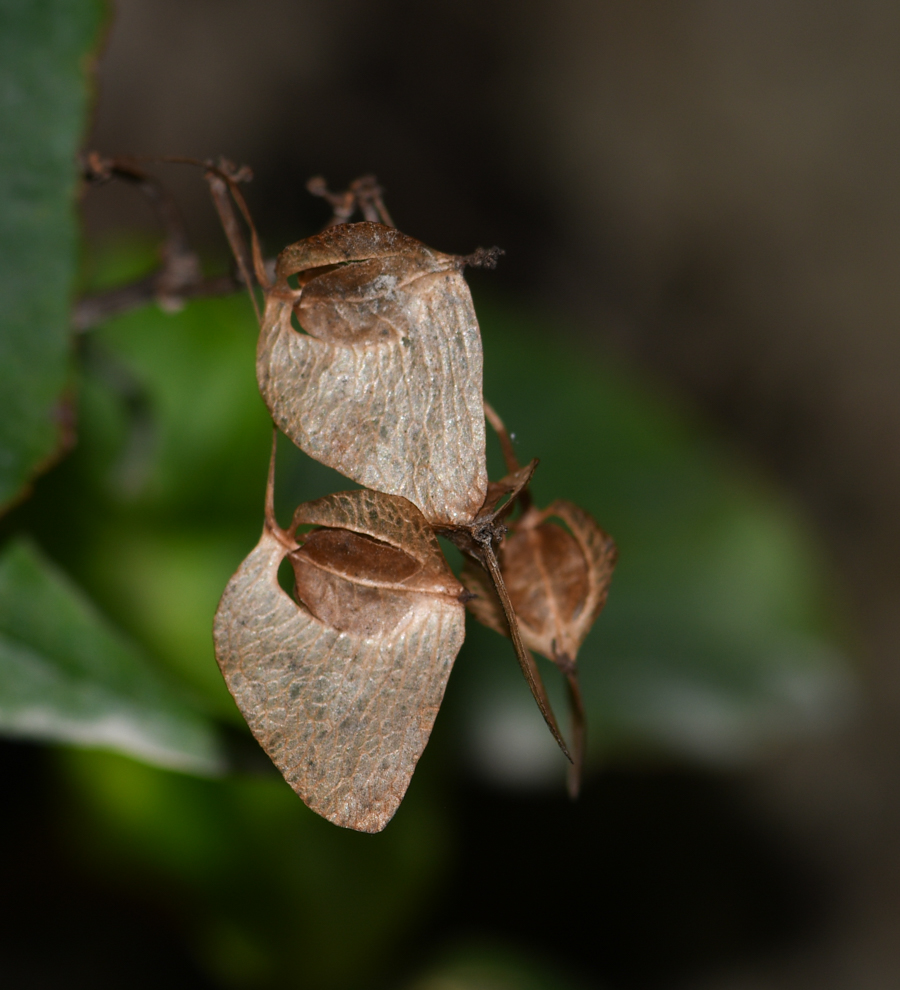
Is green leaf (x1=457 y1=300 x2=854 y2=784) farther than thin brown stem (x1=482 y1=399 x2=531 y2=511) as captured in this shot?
Yes

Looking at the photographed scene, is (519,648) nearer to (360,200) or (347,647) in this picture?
(347,647)

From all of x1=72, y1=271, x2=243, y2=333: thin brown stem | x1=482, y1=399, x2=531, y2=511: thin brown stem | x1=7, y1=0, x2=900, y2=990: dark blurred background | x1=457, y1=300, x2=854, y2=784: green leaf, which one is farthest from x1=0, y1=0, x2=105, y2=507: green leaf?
x1=7, y1=0, x2=900, y2=990: dark blurred background

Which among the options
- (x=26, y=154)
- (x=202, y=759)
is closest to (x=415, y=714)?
(x=202, y=759)

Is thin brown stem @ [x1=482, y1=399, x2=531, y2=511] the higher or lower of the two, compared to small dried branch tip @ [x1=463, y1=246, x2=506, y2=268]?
lower

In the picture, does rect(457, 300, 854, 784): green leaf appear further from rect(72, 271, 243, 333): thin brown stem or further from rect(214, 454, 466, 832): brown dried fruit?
rect(214, 454, 466, 832): brown dried fruit

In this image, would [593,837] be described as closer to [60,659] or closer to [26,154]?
[60,659]
